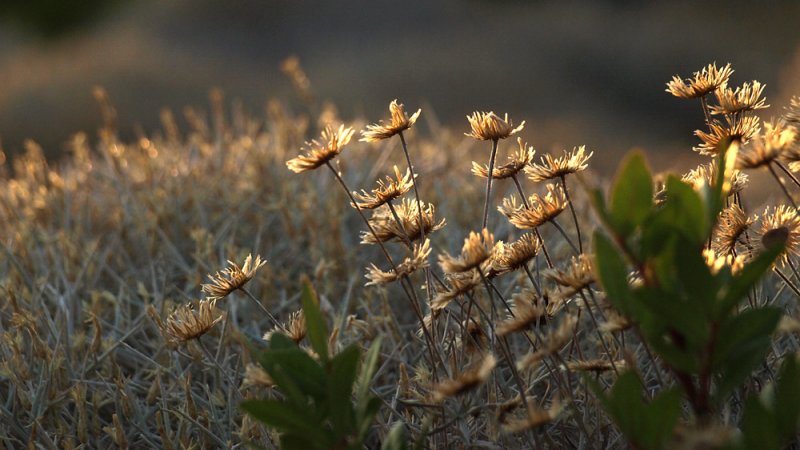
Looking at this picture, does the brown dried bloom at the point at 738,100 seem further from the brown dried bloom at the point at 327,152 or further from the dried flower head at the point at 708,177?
the brown dried bloom at the point at 327,152

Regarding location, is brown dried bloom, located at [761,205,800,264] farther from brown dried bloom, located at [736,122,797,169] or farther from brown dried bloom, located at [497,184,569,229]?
brown dried bloom, located at [497,184,569,229]

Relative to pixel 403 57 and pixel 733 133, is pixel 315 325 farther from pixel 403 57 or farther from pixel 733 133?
pixel 403 57

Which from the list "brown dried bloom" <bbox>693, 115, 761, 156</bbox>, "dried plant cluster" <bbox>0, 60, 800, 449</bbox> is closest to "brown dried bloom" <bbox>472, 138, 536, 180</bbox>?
"dried plant cluster" <bbox>0, 60, 800, 449</bbox>

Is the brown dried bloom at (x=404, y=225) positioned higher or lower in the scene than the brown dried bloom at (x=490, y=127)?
lower

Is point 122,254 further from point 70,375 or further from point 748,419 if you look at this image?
point 748,419

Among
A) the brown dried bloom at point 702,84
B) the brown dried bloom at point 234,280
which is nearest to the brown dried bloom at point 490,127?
the brown dried bloom at point 702,84

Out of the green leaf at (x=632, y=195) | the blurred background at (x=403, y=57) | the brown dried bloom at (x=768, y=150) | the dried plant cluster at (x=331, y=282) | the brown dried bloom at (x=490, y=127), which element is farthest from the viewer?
the blurred background at (x=403, y=57)
